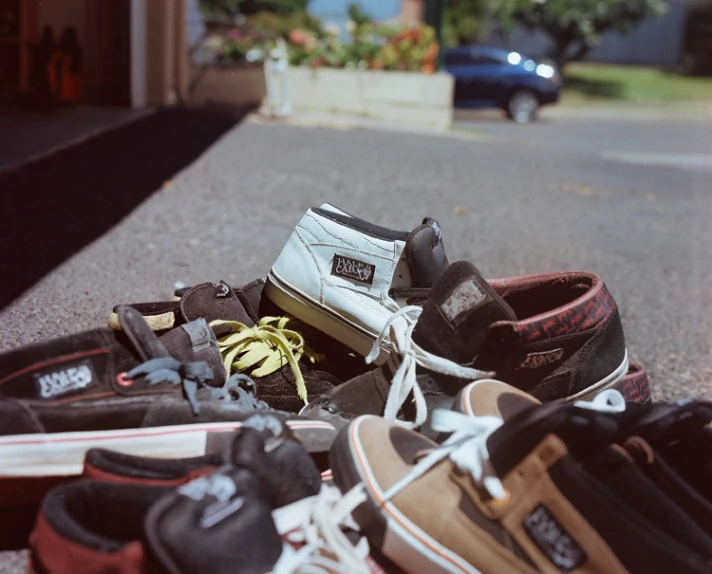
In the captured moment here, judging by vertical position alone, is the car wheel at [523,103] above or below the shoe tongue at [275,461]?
above

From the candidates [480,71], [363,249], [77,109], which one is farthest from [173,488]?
[480,71]

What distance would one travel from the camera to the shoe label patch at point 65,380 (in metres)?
1.55

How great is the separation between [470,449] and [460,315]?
440 millimetres

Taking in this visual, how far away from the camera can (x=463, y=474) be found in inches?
58.9

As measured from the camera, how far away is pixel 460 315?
1871mm

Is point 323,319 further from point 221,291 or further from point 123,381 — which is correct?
point 123,381

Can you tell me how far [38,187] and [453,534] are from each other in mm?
4416

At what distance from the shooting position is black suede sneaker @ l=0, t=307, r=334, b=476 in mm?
1491

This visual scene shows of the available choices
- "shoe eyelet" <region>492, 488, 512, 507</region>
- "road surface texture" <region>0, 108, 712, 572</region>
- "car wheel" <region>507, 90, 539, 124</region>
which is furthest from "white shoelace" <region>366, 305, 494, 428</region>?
"car wheel" <region>507, 90, 539, 124</region>

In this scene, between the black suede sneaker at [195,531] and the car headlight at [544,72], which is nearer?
the black suede sneaker at [195,531]

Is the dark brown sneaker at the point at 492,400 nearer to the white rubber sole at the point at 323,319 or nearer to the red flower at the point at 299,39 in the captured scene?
the white rubber sole at the point at 323,319

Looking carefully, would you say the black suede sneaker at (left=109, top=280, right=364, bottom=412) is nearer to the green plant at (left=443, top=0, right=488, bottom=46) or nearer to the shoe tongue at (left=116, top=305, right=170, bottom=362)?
the shoe tongue at (left=116, top=305, right=170, bottom=362)

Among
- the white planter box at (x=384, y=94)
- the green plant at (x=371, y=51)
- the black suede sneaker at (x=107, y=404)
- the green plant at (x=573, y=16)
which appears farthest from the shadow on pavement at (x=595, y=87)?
the black suede sneaker at (x=107, y=404)

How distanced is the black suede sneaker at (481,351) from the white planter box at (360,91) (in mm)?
10783
